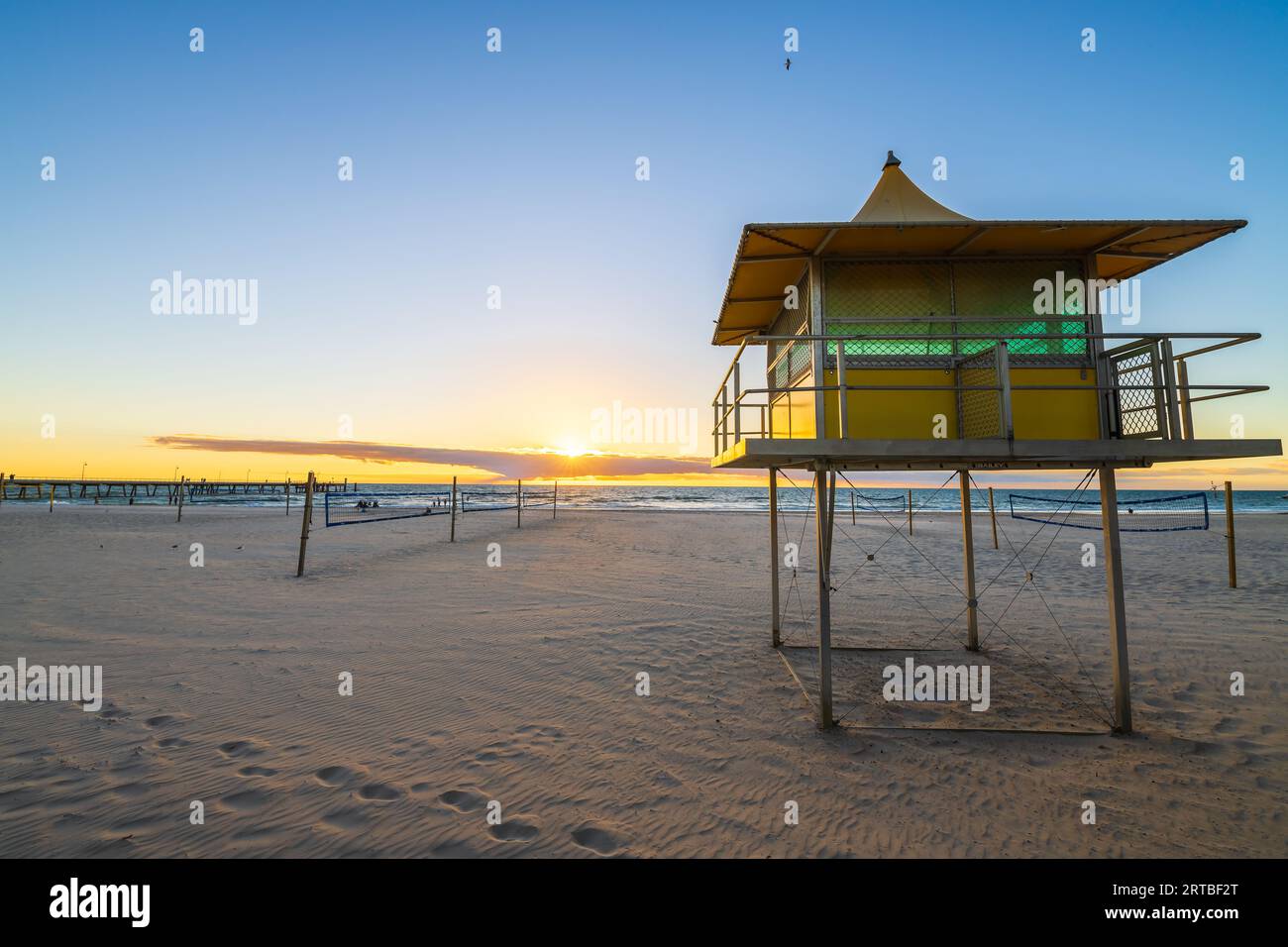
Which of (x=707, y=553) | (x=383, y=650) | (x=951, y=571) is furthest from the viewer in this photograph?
(x=707, y=553)

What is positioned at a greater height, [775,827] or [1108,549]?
[1108,549]

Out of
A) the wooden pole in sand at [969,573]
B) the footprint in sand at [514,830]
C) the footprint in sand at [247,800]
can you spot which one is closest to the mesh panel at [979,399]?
the wooden pole in sand at [969,573]

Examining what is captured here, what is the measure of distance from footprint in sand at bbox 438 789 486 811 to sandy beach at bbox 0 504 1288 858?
0.03m

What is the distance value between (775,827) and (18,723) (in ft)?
27.5

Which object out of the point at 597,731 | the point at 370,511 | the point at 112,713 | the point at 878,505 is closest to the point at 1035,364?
the point at 597,731

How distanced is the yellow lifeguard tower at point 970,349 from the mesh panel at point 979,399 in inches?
0.7

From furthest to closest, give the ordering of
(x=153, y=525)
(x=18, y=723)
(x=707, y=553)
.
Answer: (x=153, y=525) < (x=707, y=553) < (x=18, y=723)

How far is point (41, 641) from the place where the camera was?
8844mm

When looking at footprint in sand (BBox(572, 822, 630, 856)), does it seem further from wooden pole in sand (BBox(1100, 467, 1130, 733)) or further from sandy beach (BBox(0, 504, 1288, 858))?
wooden pole in sand (BBox(1100, 467, 1130, 733))

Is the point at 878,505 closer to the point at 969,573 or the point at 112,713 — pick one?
the point at 969,573

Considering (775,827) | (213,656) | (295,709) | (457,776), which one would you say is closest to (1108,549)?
(775,827)

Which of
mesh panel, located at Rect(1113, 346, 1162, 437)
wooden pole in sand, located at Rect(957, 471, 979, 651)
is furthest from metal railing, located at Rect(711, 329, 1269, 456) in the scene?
wooden pole in sand, located at Rect(957, 471, 979, 651)
